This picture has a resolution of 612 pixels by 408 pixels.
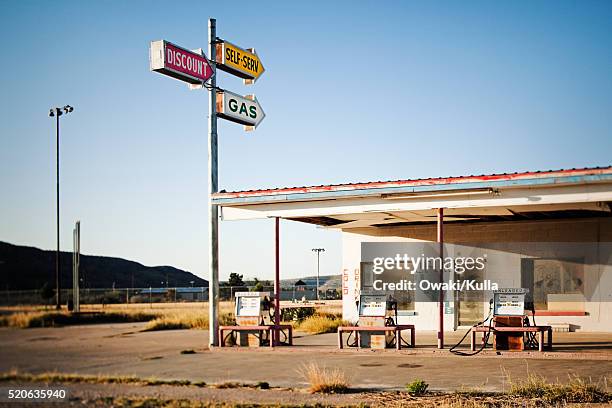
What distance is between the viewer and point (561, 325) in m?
22.0

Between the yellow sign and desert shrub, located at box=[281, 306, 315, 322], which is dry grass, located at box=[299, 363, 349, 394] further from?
desert shrub, located at box=[281, 306, 315, 322]

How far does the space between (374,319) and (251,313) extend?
2.95m

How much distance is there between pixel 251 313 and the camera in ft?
62.2

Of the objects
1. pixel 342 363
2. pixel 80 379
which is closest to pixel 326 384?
→ pixel 80 379

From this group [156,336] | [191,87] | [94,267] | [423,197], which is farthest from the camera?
[156,336]

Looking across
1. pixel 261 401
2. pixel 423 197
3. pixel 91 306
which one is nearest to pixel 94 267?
pixel 91 306

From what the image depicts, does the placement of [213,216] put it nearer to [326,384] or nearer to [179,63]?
[179,63]

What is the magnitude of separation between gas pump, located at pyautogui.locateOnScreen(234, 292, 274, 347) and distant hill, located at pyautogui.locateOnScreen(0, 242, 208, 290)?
11206 millimetres

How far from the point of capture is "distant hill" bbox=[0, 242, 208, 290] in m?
5.60

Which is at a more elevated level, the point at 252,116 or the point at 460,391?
the point at 252,116

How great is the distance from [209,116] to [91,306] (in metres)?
13.0

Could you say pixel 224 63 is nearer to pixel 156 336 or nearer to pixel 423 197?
pixel 423 197

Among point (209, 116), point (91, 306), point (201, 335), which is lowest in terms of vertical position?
point (201, 335)

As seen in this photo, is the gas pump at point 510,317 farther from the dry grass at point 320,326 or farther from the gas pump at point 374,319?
the dry grass at point 320,326
